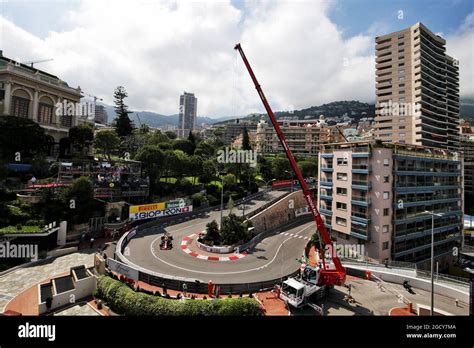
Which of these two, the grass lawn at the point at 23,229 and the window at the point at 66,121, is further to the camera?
the window at the point at 66,121

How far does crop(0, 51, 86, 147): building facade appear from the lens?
39.8 metres

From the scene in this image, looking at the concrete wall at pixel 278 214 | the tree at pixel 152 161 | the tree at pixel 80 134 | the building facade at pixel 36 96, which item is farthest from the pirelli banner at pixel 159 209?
the building facade at pixel 36 96

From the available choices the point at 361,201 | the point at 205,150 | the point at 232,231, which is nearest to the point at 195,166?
the point at 232,231

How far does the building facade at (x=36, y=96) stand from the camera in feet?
131

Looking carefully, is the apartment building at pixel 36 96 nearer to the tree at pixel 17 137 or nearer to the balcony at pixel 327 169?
the tree at pixel 17 137

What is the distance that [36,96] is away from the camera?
43812 mm

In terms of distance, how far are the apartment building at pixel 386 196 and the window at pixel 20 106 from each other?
5426 cm

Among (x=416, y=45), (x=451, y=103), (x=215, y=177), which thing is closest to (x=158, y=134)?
(x=215, y=177)

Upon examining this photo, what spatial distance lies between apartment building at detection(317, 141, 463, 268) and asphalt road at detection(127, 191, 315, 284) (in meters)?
7.21

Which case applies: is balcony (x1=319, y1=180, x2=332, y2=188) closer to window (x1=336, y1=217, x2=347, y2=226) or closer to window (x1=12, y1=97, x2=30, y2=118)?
window (x1=336, y1=217, x2=347, y2=226)

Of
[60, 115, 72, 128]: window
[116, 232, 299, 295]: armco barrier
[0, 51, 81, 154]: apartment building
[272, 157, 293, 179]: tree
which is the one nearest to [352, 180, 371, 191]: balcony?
[116, 232, 299, 295]: armco barrier

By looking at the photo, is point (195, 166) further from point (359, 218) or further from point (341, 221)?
point (359, 218)

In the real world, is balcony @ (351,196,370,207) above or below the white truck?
above

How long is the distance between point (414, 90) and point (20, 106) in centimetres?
9631
